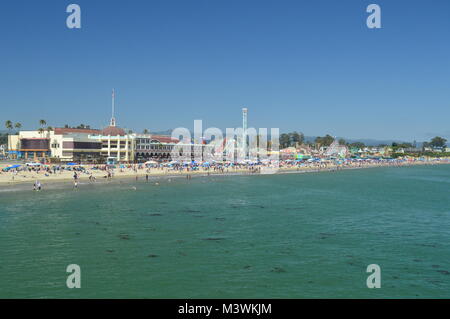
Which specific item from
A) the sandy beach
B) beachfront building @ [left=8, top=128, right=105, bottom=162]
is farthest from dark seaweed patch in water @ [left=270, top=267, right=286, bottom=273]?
beachfront building @ [left=8, top=128, right=105, bottom=162]

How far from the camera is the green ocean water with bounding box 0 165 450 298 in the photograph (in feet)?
54.9

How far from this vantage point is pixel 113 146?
88562 millimetres

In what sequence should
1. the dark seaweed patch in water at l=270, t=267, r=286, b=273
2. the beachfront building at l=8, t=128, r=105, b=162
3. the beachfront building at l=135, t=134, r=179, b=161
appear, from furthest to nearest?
the beachfront building at l=135, t=134, r=179, b=161, the beachfront building at l=8, t=128, r=105, b=162, the dark seaweed patch in water at l=270, t=267, r=286, b=273

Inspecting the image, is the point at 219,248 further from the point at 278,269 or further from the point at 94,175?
the point at 94,175

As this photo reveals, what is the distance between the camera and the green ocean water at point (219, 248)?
16.7 metres

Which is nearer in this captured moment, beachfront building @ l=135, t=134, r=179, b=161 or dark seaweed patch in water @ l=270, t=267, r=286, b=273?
dark seaweed patch in water @ l=270, t=267, r=286, b=273

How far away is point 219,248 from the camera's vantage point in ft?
73.8

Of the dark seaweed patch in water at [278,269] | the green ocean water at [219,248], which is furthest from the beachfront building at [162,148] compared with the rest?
the dark seaweed patch in water at [278,269]

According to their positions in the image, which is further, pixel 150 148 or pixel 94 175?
pixel 150 148

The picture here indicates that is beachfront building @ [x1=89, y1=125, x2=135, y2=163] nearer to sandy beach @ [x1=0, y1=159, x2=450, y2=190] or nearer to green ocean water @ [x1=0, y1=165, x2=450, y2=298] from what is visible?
sandy beach @ [x1=0, y1=159, x2=450, y2=190]

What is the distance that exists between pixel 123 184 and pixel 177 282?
42.6m

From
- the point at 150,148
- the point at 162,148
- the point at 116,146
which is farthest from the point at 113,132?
the point at 162,148
